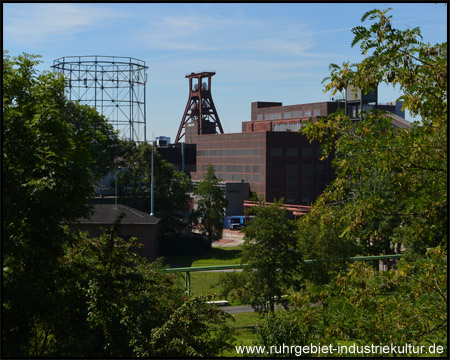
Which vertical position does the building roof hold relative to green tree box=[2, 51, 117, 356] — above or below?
below

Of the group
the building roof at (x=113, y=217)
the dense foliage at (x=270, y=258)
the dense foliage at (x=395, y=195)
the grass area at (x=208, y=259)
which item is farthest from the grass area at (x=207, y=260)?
the dense foliage at (x=395, y=195)

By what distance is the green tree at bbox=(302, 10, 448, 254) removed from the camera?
33.2ft

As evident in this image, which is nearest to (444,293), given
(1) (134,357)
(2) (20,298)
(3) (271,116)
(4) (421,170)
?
(4) (421,170)

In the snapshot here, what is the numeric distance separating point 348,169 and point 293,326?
3882mm

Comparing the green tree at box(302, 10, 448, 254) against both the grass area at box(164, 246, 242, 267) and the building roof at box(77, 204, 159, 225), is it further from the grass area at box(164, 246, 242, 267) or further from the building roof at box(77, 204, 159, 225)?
the grass area at box(164, 246, 242, 267)

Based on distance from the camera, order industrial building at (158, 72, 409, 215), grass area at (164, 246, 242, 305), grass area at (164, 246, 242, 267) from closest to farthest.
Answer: grass area at (164, 246, 242, 305), grass area at (164, 246, 242, 267), industrial building at (158, 72, 409, 215)

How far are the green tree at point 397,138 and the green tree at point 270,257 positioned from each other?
18.0 m

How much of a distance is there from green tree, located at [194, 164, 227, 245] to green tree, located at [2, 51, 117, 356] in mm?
50591

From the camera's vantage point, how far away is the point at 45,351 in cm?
1234

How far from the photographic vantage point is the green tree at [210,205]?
214ft

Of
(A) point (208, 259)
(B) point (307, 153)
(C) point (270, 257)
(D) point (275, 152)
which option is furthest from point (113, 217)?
(B) point (307, 153)

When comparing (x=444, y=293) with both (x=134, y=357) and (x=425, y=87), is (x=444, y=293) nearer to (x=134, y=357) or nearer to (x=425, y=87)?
(x=425, y=87)

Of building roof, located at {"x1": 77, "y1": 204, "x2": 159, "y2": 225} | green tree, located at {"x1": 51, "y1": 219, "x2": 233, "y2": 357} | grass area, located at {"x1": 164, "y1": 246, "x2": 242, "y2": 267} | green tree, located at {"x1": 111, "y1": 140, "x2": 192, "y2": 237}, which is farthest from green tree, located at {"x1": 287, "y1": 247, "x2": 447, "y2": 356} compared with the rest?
green tree, located at {"x1": 111, "y1": 140, "x2": 192, "y2": 237}

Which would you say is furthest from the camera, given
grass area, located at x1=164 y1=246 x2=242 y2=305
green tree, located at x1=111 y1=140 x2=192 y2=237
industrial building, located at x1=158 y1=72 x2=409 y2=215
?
industrial building, located at x1=158 y1=72 x2=409 y2=215
